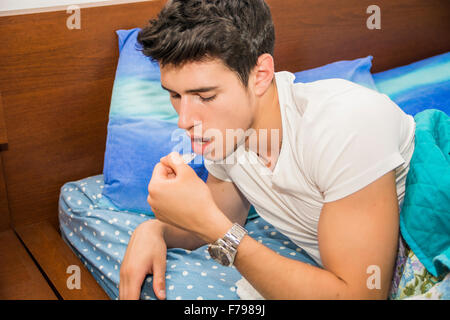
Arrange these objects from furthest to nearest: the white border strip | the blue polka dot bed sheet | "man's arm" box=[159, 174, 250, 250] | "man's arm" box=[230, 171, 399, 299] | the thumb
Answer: the white border strip
"man's arm" box=[159, 174, 250, 250]
the blue polka dot bed sheet
the thumb
"man's arm" box=[230, 171, 399, 299]

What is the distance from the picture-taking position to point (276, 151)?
98cm

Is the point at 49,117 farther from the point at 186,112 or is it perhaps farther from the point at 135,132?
the point at 186,112

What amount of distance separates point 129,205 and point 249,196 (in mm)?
426

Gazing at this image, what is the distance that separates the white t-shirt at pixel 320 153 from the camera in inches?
30.0

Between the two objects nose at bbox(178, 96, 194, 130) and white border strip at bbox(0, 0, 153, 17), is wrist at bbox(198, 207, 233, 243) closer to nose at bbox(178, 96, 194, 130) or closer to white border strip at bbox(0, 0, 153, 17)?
nose at bbox(178, 96, 194, 130)

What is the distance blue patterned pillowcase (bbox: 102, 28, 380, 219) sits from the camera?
1.32 m

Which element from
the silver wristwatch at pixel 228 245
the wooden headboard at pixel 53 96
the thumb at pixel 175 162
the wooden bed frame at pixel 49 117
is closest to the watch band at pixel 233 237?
the silver wristwatch at pixel 228 245

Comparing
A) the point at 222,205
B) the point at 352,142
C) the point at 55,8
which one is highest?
the point at 55,8

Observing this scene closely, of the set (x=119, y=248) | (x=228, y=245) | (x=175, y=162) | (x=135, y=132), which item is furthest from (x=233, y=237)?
(x=135, y=132)

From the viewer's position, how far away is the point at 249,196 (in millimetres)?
1048

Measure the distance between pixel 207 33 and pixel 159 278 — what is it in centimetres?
49

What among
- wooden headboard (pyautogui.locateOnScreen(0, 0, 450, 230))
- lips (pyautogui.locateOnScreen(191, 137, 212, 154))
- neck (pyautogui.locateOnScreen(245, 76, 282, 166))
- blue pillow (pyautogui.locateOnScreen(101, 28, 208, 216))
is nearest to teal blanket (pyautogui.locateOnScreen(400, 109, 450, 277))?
neck (pyautogui.locateOnScreen(245, 76, 282, 166))

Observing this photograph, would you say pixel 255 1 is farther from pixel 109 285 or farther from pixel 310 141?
pixel 109 285

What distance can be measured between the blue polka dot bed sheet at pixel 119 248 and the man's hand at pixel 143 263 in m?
0.03
